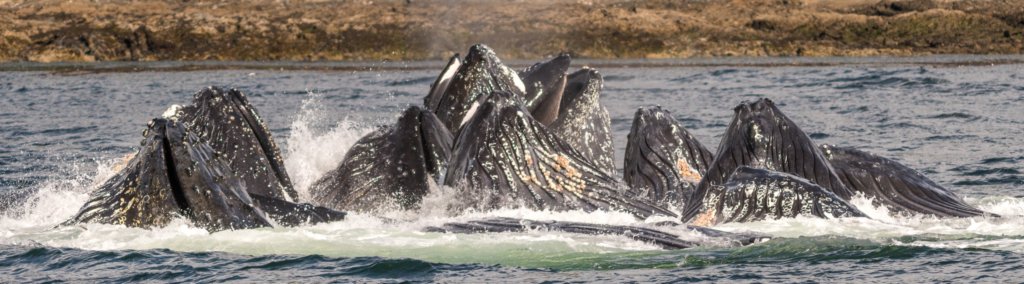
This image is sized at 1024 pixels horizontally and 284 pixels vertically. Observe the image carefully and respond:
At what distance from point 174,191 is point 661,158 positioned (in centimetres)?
436

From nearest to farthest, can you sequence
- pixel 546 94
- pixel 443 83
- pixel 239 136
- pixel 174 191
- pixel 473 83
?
pixel 174 191
pixel 239 136
pixel 473 83
pixel 546 94
pixel 443 83

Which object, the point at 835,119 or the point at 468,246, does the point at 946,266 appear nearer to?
the point at 468,246

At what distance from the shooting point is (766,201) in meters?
6.75

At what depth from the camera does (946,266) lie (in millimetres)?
5559

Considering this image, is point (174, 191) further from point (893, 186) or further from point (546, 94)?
point (893, 186)

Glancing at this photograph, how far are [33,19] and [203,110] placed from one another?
242ft

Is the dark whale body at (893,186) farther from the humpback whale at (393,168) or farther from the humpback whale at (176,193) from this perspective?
the humpback whale at (176,193)

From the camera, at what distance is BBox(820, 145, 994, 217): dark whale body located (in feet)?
24.9

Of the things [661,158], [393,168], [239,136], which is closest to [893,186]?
[661,158]

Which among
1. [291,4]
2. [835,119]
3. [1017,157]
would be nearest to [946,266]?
[1017,157]

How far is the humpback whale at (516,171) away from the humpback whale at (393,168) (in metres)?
0.50

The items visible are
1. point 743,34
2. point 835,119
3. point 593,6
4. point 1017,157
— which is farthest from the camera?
point 593,6

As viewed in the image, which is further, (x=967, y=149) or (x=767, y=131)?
(x=967, y=149)

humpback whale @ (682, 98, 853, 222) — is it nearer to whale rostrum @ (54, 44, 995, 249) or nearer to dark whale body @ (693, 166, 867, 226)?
whale rostrum @ (54, 44, 995, 249)
